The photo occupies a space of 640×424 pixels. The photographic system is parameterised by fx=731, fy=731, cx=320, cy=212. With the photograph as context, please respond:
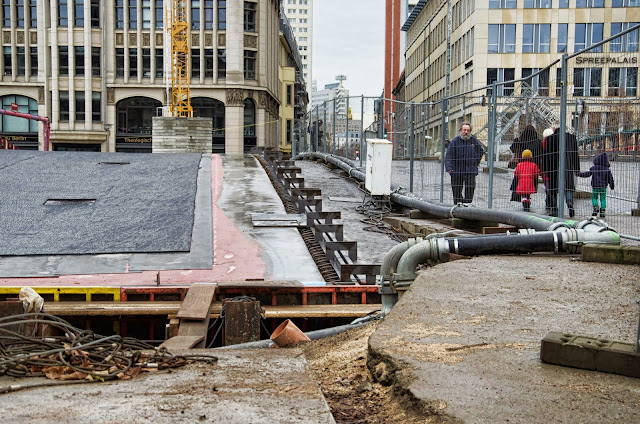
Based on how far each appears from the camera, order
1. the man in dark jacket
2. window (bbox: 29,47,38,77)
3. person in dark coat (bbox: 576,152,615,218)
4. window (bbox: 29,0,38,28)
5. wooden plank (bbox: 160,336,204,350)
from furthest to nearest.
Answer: window (bbox: 29,47,38,77)
window (bbox: 29,0,38,28)
the man in dark jacket
person in dark coat (bbox: 576,152,615,218)
wooden plank (bbox: 160,336,204,350)

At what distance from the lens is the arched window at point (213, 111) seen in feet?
179

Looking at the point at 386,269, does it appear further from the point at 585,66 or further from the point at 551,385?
the point at 585,66

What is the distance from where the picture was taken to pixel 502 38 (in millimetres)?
53781

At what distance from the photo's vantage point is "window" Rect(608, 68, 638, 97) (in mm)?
8719

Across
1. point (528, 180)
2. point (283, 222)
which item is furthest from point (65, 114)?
point (528, 180)

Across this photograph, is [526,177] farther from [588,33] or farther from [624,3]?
[624,3]

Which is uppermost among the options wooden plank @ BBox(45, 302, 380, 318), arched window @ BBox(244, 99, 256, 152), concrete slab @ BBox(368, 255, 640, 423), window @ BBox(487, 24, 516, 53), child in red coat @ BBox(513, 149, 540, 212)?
window @ BBox(487, 24, 516, 53)

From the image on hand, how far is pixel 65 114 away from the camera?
54.9 meters

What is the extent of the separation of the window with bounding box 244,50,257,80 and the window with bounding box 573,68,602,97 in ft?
154

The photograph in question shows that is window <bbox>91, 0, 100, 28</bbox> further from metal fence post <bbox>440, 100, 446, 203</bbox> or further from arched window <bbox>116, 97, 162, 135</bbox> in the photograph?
metal fence post <bbox>440, 100, 446, 203</bbox>

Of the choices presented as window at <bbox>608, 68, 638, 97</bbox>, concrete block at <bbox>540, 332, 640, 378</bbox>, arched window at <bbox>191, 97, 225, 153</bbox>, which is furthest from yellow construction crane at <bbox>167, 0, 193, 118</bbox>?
concrete block at <bbox>540, 332, 640, 378</bbox>

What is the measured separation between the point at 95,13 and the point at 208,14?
846cm

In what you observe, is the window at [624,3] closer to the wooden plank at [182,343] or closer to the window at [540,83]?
the window at [540,83]

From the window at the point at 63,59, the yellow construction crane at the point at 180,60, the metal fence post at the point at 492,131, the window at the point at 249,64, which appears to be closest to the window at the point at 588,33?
the window at the point at 249,64
